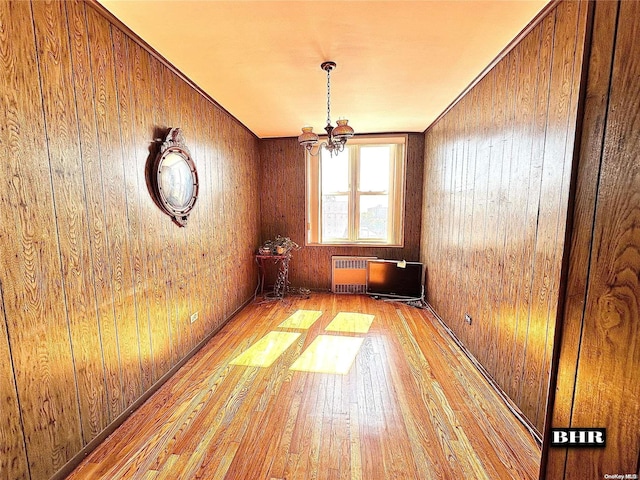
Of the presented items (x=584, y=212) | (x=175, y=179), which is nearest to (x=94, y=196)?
(x=175, y=179)

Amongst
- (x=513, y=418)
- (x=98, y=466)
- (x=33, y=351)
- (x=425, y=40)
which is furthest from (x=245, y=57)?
(x=513, y=418)

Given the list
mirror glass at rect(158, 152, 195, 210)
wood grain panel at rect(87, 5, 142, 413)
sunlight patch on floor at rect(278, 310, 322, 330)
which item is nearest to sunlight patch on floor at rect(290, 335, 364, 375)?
sunlight patch on floor at rect(278, 310, 322, 330)

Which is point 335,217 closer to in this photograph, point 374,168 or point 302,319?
point 374,168

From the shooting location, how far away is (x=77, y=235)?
5.12ft

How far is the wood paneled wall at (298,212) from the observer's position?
4609 millimetres

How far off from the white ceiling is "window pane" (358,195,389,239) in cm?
190

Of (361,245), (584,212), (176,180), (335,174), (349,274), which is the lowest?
(349,274)

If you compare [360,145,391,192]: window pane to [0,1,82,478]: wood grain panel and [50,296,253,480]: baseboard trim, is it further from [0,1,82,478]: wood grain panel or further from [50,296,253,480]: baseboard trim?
[0,1,82,478]: wood grain panel

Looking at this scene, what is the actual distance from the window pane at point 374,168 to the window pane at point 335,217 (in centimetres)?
41

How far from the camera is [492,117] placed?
2.35 meters

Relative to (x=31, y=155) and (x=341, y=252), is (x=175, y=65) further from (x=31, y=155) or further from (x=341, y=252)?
(x=341, y=252)

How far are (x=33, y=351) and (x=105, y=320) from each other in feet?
1.37

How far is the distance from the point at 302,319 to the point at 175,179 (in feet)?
7.27

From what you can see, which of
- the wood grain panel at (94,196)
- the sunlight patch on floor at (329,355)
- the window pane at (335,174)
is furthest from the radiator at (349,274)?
the wood grain panel at (94,196)
